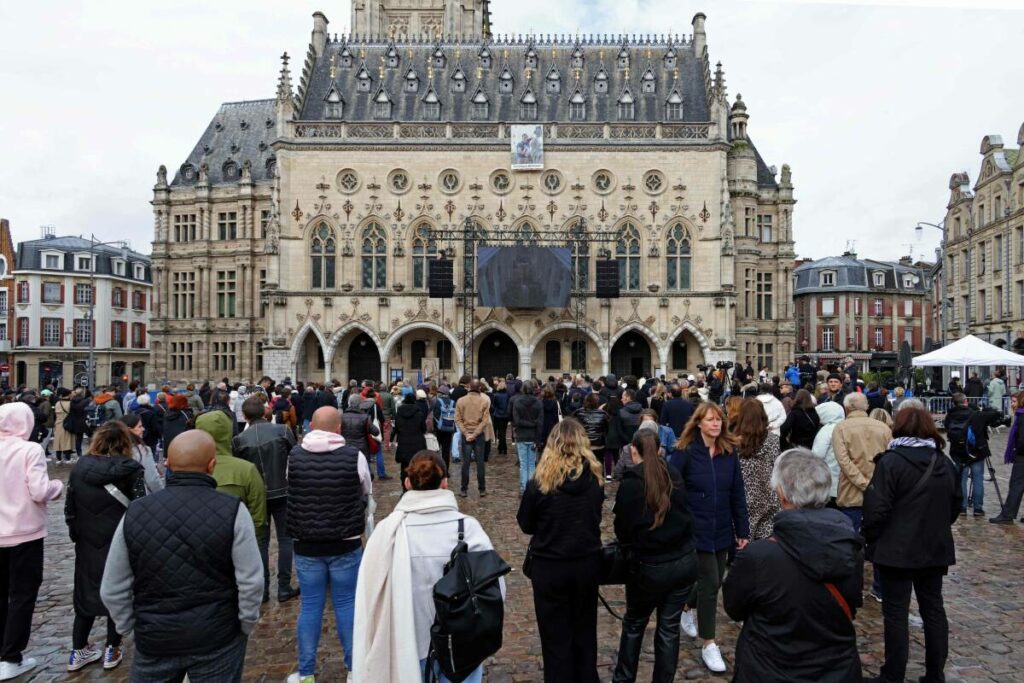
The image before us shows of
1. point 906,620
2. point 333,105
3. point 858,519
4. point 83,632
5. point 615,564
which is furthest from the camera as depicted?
point 333,105

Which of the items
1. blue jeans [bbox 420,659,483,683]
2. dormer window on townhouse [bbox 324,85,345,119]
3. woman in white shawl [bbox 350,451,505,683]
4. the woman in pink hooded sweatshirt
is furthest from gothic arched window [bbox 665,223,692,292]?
woman in white shawl [bbox 350,451,505,683]

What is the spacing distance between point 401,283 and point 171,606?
31173mm

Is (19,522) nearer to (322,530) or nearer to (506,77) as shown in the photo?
(322,530)

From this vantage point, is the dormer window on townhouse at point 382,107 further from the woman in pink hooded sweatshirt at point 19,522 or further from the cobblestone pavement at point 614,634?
the woman in pink hooded sweatshirt at point 19,522

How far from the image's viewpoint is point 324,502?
5.19 metres

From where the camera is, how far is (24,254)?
48.2 meters

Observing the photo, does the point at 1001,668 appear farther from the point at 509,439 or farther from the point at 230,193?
the point at 230,193

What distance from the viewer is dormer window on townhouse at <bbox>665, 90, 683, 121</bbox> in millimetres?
35812

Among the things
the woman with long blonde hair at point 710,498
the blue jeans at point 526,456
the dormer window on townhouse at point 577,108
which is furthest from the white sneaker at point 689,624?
the dormer window on townhouse at point 577,108

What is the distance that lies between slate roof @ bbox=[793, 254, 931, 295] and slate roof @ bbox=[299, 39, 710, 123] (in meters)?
25.6

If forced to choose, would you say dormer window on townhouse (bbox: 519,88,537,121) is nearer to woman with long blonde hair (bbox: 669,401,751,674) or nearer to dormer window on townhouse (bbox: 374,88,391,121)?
dormer window on townhouse (bbox: 374,88,391,121)

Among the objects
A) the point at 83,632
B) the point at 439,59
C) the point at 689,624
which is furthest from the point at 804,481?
the point at 439,59

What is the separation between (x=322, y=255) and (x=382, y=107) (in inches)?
339

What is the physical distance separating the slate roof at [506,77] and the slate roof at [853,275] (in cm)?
2564
